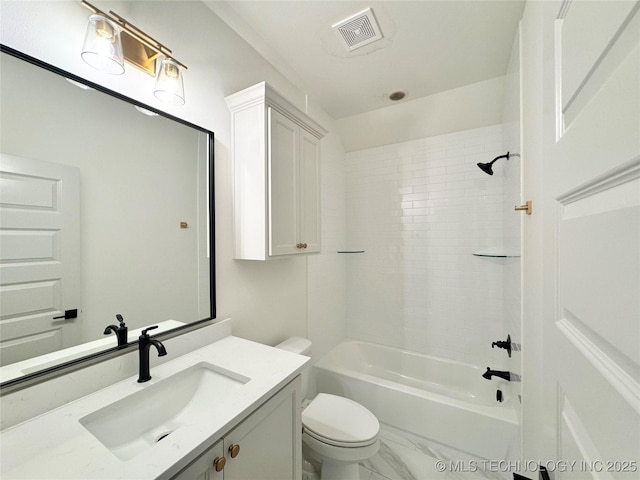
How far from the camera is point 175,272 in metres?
1.27

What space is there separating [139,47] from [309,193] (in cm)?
107

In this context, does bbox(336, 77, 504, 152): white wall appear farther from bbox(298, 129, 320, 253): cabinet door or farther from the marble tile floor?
the marble tile floor

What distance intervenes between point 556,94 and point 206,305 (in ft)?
5.05

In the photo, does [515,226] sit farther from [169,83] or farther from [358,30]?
[169,83]

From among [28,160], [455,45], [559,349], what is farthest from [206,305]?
[455,45]

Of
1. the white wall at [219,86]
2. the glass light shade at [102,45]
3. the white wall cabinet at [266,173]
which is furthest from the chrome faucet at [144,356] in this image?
the glass light shade at [102,45]

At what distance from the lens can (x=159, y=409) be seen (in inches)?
38.8

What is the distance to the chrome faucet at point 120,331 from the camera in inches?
39.0

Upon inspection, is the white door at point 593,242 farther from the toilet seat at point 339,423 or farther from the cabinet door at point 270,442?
the toilet seat at point 339,423

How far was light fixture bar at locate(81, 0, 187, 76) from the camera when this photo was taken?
1.04 m

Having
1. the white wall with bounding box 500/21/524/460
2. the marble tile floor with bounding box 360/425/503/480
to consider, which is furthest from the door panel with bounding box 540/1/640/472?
the marble tile floor with bounding box 360/425/503/480

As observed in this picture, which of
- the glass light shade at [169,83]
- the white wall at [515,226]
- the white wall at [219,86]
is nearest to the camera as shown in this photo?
the white wall at [219,86]

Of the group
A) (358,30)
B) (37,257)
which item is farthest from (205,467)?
(358,30)

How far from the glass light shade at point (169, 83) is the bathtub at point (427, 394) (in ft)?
7.03
